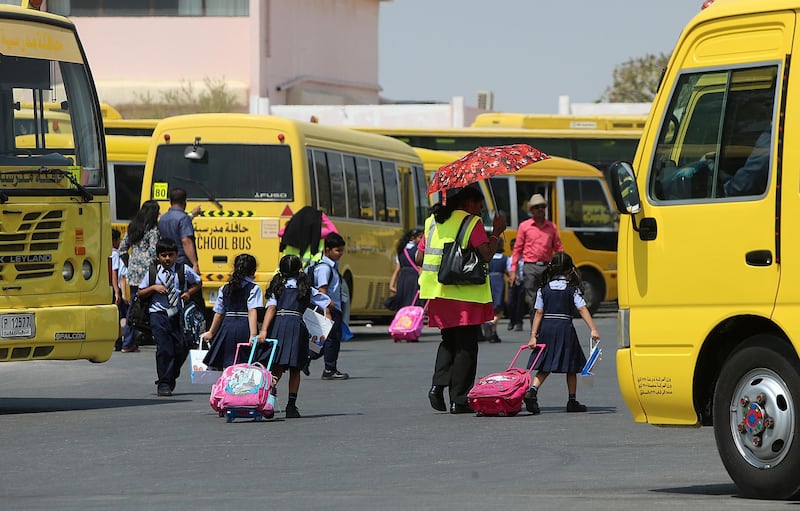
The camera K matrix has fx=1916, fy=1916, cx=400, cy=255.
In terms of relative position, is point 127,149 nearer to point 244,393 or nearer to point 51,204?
point 51,204

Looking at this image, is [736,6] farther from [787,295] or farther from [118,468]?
[118,468]

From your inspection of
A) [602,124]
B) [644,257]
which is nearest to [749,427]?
[644,257]

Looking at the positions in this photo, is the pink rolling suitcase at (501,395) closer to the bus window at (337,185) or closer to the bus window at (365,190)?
the bus window at (337,185)

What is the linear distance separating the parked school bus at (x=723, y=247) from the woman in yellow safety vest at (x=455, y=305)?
460 cm

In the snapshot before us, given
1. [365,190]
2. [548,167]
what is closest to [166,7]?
[548,167]

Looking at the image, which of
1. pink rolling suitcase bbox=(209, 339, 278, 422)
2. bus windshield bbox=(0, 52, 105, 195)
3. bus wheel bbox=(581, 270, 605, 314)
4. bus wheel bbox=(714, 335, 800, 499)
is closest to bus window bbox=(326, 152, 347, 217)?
bus wheel bbox=(581, 270, 605, 314)

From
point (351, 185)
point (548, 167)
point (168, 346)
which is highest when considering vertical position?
point (548, 167)

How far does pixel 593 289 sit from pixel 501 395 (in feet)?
66.1

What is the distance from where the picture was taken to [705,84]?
33.1 feet

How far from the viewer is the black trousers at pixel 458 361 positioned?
1510cm

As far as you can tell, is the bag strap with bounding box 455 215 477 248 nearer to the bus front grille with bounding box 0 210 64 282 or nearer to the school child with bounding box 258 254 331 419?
the school child with bounding box 258 254 331 419

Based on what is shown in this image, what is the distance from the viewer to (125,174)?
96.1 ft

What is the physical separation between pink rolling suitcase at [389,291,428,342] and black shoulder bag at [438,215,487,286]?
10965 millimetres

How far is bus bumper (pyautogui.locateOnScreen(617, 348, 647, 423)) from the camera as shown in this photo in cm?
1038
